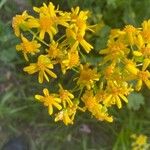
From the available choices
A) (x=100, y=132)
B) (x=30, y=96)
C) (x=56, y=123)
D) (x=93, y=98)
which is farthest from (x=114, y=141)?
(x=93, y=98)

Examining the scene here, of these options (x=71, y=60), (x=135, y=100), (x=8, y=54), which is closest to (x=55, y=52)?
(x=71, y=60)

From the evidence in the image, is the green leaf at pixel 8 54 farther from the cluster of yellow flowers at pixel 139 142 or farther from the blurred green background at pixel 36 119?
the cluster of yellow flowers at pixel 139 142

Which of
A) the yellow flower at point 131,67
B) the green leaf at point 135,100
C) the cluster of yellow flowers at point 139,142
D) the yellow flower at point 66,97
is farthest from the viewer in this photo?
the cluster of yellow flowers at point 139,142

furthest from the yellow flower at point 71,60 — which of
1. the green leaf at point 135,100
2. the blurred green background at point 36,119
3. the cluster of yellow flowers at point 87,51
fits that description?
the blurred green background at point 36,119

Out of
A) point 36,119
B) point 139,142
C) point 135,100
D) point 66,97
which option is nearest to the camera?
point 66,97

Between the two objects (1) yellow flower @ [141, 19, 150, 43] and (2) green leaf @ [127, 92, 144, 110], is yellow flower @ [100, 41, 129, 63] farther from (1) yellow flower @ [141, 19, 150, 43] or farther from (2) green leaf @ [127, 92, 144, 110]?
(2) green leaf @ [127, 92, 144, 110]

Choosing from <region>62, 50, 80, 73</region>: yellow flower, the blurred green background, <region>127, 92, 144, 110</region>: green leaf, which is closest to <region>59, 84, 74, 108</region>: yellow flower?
<region>62, 50, 80, 73</region>: yellow flower

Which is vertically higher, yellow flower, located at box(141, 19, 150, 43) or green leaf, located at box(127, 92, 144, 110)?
yellow flower, located at box(141, 19, 150, 43)

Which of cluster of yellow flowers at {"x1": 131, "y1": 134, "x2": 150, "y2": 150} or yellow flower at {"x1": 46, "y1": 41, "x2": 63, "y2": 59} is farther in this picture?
cluster of yellow flowers at {"x1": 131, "y1": 134, "x2": 150, "y2": 150}

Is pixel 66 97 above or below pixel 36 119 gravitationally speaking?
above

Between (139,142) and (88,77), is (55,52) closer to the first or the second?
(88,77)
